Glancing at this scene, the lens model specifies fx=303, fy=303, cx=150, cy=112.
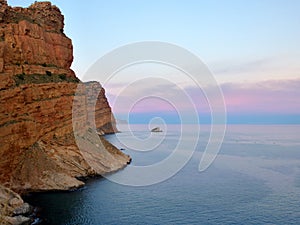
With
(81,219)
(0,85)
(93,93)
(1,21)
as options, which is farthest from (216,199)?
(93,93)

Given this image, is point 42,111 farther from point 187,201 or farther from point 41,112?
point 187,201

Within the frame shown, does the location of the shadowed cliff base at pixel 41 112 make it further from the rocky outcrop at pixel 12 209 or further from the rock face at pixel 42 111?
the rocky outcrop at pixel 12 209

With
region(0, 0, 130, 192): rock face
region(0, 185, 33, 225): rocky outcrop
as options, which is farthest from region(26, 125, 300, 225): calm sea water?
region(0, 0, 130, 192): rock face

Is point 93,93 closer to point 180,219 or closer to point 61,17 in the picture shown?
point 61,17

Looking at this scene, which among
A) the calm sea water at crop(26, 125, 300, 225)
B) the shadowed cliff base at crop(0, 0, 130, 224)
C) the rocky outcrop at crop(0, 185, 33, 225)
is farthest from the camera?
the shadowed cliff base at crop(0, 0, 130, 224)

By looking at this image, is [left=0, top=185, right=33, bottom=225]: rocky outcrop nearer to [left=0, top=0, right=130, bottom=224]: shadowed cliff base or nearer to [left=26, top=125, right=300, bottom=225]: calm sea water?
[left=0, top=0, right=130, bottom=224]: shadowed cliff base

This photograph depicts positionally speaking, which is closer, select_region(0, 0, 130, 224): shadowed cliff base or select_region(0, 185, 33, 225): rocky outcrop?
select_region(0, 185, 33, 225): rocky outcrop

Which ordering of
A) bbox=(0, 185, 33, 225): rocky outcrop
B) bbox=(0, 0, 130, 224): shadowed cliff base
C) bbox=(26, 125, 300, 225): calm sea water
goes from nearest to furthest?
bbox=(0, 185, 33, 225): rocky outcrop < bbox=(26, 125, 300, 225): calm sea water < bbox=(0, 0, 130, 224): shadowed cliff base

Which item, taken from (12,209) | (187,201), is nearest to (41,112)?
(12,209)
